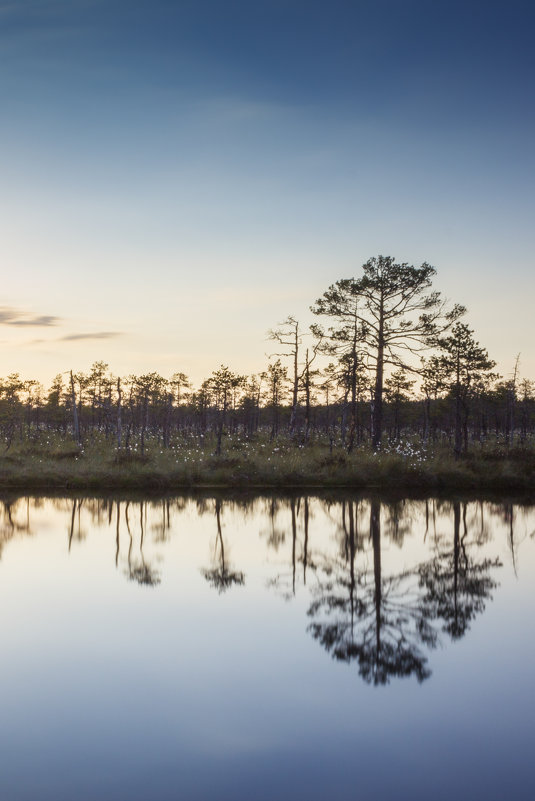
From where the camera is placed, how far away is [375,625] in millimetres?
9414

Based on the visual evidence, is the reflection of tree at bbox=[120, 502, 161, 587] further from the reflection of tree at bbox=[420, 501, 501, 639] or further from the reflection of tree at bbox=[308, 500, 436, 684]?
the reflection of tree at bbox=[420, 501, 501, 639]

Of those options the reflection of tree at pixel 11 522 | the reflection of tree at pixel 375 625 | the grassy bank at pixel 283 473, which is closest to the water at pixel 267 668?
the reflection of tree at pixel 375 625

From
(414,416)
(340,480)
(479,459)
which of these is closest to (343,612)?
(340,480)

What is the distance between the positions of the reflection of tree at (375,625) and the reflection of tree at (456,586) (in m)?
0.31

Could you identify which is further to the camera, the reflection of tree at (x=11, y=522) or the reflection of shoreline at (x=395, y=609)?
the reflection of tree at (x=11, y=522)

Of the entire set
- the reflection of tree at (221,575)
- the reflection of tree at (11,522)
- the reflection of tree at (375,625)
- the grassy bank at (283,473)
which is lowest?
the reflection of tree at (221,575)

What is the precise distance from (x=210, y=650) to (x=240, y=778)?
3269mm

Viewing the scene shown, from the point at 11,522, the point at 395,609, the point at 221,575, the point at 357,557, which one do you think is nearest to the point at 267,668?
the point at 395,609

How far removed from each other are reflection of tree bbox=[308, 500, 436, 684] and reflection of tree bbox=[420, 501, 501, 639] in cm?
31

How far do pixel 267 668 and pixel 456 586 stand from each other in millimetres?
5264

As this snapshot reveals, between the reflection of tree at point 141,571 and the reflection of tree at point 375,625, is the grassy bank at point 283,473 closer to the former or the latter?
the reflection of tree at point 141,571

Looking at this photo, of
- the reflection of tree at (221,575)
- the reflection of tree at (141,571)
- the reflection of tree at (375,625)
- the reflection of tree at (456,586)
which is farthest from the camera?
the reflection of tree at (141,571)

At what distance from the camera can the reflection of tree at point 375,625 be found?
8.02 m

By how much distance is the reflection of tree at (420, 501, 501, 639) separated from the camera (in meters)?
9.90
